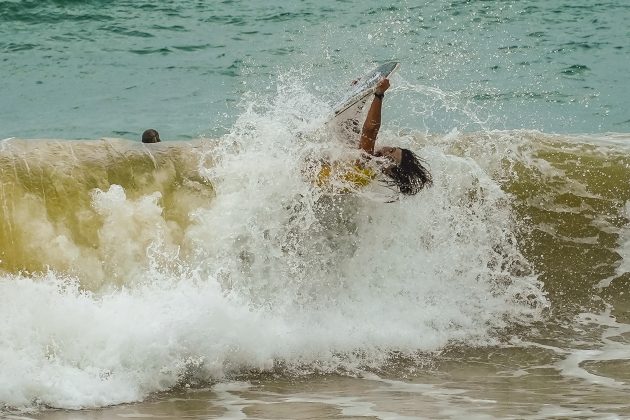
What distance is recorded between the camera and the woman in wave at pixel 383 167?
8156 millimetres

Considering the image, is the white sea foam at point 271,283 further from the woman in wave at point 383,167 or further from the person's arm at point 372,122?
the person's arm at point 372,122

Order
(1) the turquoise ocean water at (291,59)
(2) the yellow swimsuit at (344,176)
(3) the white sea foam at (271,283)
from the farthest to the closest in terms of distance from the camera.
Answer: (1) the turquoise ocean water at (291,59)
(2) the yellow swimsuit at (344,176)
(3) the white sea foam at (271,283)

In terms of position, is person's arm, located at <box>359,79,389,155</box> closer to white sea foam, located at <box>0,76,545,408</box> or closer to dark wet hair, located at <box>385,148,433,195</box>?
dark wet hair, located at <box>385,148,433,195</box>

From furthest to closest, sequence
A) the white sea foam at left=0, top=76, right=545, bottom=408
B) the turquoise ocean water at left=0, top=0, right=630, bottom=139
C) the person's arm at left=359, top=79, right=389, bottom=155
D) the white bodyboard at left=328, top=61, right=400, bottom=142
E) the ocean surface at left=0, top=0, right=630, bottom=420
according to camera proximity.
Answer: the turquoise ocean water at left=0, top=0, right=630, bottom=139 < the white bodyboard at left=328, top=61, right=400, bottom=142 < the person's arm at left=359, top=79, right=389, bottom=155 < the white sea foam at left=0, top=76, right=545, bottom=408 < the ocean surface at left=0, top=0, right=630, bottom=420

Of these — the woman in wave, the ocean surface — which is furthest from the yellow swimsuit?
the ocean surface

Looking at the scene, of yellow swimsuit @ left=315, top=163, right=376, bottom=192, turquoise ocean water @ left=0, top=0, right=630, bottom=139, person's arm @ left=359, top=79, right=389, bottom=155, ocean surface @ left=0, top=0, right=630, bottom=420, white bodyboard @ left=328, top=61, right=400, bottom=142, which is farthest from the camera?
turquoise ocean water @ left=0, top=0, right=630, bottom=139

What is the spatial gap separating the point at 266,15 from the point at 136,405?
13.9 m

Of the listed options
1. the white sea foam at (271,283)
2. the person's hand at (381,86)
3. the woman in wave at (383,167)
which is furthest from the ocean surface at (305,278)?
the person's hand at (381,86)

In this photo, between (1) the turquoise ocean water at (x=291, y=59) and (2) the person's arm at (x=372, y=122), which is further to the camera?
(1) the turquoise ocean water at (x=291, y=59)

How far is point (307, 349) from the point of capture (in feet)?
24.7

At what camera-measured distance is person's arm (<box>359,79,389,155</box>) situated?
812cm

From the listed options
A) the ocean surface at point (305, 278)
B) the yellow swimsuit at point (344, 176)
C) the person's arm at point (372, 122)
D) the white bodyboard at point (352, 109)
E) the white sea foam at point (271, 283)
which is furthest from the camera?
the white bodyboard at point (352, 109)

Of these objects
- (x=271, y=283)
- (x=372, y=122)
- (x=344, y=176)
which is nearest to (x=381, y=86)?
(x=372, y=122)

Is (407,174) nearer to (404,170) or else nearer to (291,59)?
(404,170)
